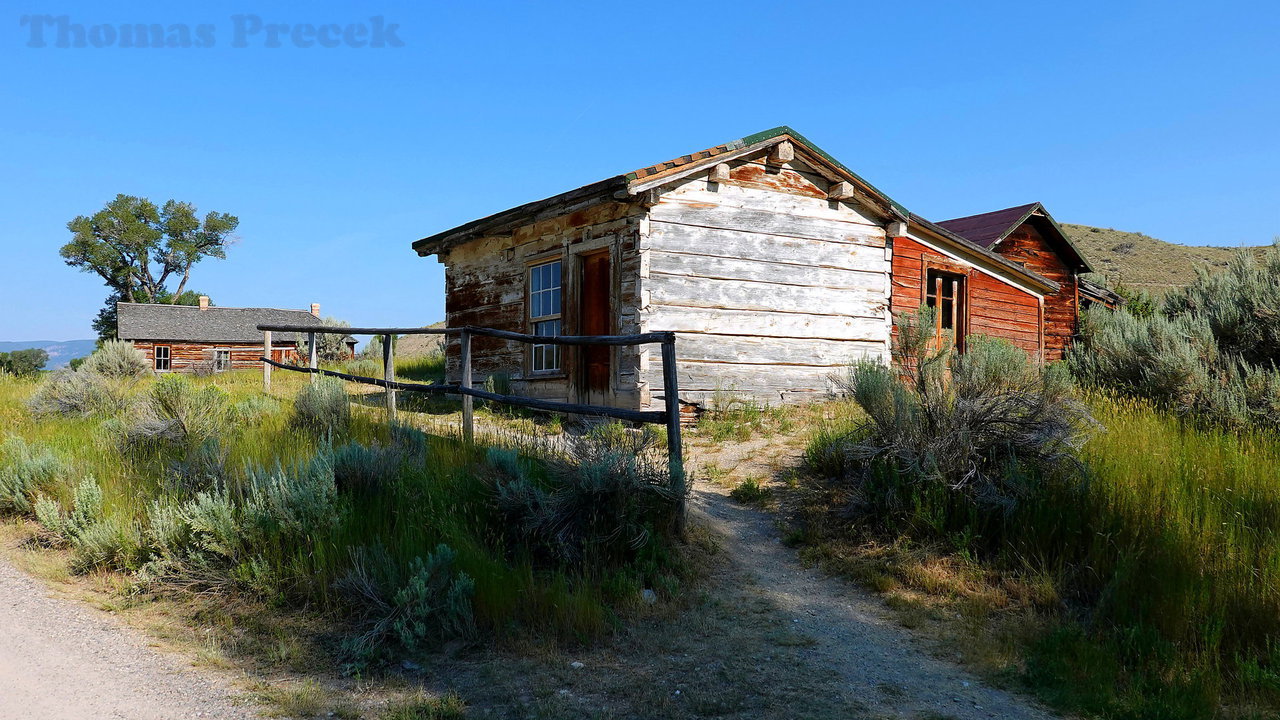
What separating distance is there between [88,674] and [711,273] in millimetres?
8199

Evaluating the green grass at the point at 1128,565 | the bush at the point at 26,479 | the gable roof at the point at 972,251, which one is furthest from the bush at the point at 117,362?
the gable roof at the point at 972,251

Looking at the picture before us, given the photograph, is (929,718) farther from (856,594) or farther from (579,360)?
(579,360)

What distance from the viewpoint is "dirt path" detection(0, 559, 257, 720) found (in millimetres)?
3686

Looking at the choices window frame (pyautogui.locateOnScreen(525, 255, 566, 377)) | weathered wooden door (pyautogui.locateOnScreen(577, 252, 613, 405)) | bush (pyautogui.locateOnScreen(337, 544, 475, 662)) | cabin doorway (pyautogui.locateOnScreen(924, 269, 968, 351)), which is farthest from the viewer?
cabin doorway (pyautogui.locateOnScreen(924, 269, 968, 351))

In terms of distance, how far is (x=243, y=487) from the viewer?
231 inches

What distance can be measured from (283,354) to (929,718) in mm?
33872

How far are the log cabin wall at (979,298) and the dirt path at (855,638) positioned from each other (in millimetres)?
7339

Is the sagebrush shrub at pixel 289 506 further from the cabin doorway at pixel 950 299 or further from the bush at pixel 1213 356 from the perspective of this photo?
the cabin doorway at pixel 950 299

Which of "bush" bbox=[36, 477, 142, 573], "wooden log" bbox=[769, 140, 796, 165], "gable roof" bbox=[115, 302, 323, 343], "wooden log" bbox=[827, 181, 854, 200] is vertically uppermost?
"wooden log" bbox=[769, 140, 796, 165]

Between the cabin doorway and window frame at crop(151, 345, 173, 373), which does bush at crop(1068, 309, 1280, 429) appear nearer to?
the cabin doorway

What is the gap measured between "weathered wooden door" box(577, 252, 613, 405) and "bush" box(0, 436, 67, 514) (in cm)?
622

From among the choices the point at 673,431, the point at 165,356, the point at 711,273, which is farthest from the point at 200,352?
the point at 673,431

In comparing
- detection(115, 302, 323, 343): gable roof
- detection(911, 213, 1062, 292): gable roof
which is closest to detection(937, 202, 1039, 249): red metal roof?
detection(911, 213, 1062, 292): gable roof

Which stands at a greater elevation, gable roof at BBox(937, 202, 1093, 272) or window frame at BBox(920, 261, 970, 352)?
gable roof at BBox(937, 202, 1093, 272)
